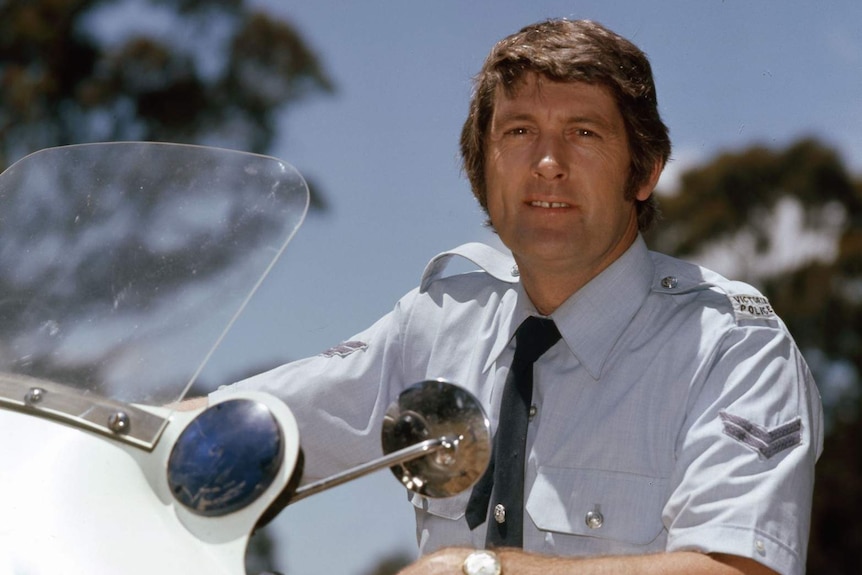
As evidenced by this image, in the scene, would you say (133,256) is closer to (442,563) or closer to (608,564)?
(442,563)

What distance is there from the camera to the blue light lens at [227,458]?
4.02 ft

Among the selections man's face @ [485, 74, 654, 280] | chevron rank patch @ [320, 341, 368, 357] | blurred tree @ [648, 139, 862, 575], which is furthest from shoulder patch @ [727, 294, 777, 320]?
blurred tree @ [648, 139, 862, 575]

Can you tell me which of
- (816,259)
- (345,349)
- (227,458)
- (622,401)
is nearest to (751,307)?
(622,401)

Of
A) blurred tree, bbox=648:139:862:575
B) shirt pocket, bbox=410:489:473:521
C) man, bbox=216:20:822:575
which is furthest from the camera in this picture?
blurred tree, bbox=648:139:862:575

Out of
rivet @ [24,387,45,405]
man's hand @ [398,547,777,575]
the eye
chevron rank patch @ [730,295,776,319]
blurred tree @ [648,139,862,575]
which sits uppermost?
the eye

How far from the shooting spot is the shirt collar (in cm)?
215

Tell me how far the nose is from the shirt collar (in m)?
0.21

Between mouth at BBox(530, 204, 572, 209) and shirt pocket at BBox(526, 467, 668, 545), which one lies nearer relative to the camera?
shirt pocket at BBox(526, 467, 668, 545)

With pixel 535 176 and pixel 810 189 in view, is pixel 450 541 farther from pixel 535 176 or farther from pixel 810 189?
pixel 810 189

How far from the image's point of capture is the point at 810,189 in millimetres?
7184

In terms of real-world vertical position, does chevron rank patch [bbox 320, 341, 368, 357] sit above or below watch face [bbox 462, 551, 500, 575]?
below

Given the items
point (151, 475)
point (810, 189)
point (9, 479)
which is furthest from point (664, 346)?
point (810, 189)

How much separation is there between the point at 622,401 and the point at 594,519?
22 centimetres

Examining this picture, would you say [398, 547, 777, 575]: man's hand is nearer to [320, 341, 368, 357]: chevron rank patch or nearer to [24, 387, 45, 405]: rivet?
[24, 387, 45, 405]: rivet
